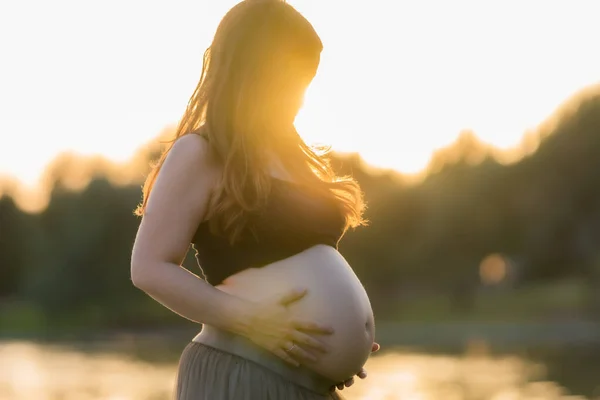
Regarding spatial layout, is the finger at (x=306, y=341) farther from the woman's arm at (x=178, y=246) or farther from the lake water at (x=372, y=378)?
the lake water at (x=372, y=378)

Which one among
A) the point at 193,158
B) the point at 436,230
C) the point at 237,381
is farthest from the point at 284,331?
the point at 436,230

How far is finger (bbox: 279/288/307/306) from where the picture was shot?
2.76 meters

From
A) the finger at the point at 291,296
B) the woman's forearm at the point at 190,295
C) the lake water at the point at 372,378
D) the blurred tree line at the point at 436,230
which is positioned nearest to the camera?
the woman's forearm at the point at 190,295

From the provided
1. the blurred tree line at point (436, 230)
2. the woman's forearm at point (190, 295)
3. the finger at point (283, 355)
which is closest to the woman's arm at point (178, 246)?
the woman's forearm at point (190, 295)

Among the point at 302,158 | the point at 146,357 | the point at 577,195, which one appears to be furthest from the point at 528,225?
the point at 302,158

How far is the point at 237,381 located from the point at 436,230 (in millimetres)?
39702

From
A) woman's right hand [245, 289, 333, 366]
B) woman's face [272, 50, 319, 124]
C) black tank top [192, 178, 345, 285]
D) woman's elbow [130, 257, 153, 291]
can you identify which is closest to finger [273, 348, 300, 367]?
woman's right hand [245, 289, 333, 366]

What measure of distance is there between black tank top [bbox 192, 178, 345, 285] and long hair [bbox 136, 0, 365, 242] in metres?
0.04

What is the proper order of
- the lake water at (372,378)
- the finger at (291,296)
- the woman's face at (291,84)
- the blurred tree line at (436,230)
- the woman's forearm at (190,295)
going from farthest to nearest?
1. the blurred tree line at (436,230)
2. the lake water at (372,378)
3. the woman's face at (291,84)
4. the finger at (291,296)
5. the woman's forearm at (190,295)

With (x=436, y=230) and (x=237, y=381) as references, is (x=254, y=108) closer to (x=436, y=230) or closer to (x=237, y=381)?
(x=237, y=381)

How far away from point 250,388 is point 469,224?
39.7 m

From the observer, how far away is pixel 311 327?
2.79m

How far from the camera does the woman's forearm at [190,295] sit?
2652 mm

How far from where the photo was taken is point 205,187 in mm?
2701
